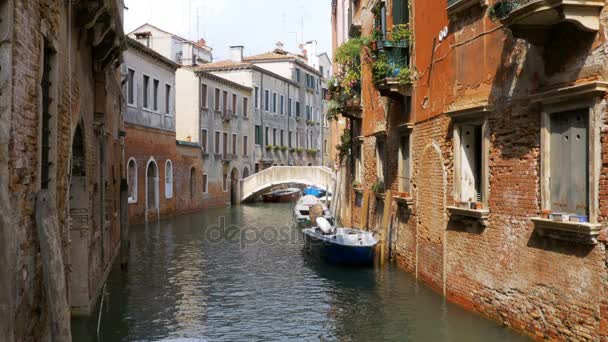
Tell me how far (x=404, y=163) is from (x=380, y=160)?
6.17 ft

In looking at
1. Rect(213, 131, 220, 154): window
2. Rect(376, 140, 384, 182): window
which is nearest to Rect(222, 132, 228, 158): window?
Rect(213, 131, 220, 154): window

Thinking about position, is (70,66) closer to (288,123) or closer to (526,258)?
(526,258)

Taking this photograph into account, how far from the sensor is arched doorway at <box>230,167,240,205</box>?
32312 millimetres

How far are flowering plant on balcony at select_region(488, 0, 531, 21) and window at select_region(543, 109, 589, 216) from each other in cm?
111

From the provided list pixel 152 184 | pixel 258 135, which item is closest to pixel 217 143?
pixel 258 135

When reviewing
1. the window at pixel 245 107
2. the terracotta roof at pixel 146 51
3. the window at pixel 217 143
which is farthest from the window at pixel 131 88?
the window at pixel 245 107

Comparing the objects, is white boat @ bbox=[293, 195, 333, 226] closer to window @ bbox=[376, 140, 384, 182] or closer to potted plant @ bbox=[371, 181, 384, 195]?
window @ bbox=[376, 140, 384, 182]

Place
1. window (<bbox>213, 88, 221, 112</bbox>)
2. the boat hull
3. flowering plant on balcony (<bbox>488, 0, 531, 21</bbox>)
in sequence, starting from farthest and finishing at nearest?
1. window (<bbox>213, 88, 221, 112</bbox>)
2. the boat hull
3. flowering plant on balcony (<bbox>488, 0, 531, 21</bbox>)

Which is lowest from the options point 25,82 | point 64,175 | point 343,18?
point 64,175

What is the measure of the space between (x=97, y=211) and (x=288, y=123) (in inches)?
1224

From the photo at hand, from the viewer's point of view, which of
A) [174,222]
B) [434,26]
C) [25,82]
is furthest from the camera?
[174,222]

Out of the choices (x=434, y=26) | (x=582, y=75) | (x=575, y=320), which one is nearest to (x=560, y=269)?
(x=575, y=320)

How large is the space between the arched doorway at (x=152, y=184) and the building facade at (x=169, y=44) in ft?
24.8

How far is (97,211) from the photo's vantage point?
9.58 m
